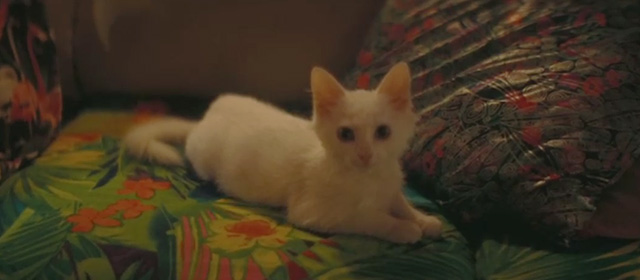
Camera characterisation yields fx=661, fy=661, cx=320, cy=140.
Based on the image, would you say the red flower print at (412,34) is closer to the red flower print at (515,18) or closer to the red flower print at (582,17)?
the red flower print at (515,18)

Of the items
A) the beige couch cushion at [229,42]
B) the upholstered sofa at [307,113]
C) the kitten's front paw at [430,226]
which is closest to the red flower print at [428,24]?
the upholstered sofa at [307,113]

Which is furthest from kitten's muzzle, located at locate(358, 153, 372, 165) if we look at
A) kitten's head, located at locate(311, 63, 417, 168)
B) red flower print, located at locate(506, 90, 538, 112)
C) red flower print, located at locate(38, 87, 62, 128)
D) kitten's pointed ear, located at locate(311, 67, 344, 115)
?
red flower print, located at locate(38, 87, 62, 128)

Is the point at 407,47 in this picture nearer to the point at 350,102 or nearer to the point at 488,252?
the point at 350,102

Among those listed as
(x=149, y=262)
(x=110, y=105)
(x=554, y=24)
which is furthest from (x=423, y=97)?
(x=110, y=105)

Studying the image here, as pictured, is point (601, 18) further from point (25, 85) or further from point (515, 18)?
point (25, 85)

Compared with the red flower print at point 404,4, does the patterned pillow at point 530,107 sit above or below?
below

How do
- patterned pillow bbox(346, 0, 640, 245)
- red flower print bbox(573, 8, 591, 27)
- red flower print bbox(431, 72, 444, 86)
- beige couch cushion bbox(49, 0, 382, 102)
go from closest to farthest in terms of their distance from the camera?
patterned pillow bbox(346, 0, 640, 245), red flower print bbox(573, 8, 591, 27), red flower print bbox(431, 72, 444, 86), beige couch cushion bbox(49, 0, 382, 102)

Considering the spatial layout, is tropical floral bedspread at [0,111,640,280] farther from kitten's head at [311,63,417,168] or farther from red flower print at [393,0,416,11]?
red flower print at [393,0,416,11]
